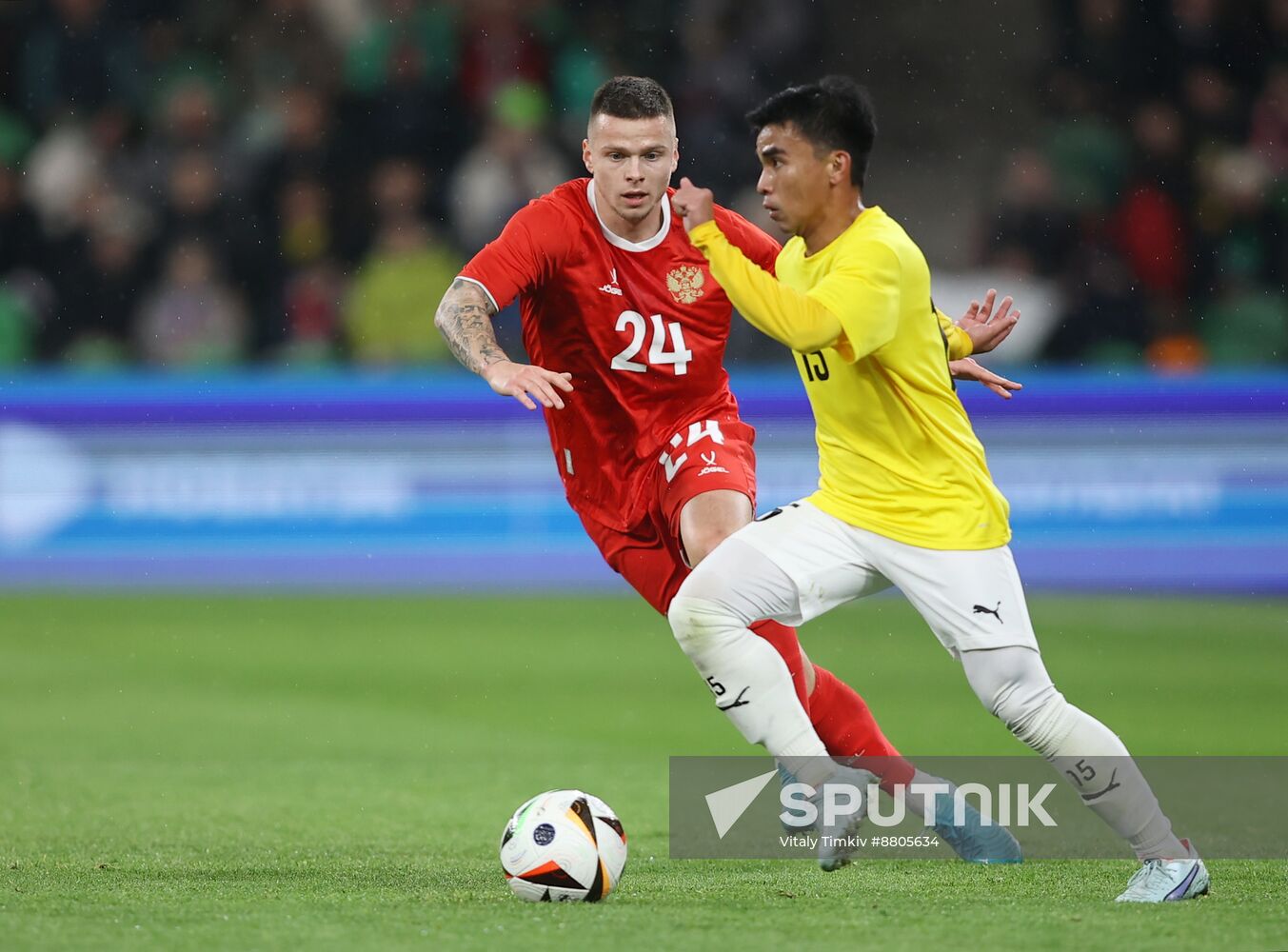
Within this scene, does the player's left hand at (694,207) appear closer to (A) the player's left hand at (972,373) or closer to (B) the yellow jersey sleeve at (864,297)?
(B) the yellow jersey sleeve at (864,297)

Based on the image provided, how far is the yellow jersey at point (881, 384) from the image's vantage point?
466 centimetres

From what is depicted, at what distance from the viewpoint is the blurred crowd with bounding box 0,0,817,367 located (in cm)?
1343

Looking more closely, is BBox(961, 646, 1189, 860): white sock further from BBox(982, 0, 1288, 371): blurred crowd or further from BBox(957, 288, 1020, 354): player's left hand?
BBox(982, 0, 1288, 371): blurred crowd

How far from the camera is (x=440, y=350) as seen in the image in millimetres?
13164

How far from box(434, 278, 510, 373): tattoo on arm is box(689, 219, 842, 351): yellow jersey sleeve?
2.80 feet

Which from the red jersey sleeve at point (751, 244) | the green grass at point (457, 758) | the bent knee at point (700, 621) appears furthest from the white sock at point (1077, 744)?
the red jersey sleeve at point (751, 244)

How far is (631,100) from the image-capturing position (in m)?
5.71

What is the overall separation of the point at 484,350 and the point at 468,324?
0.17 metres

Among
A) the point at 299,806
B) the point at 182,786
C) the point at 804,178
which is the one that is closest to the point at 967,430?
the point at 804,178

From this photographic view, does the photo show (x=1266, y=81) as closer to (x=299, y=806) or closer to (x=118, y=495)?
(x=118, y=495)

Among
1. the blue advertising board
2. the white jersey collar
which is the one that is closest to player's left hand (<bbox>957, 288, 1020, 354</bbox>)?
the white jersey collar

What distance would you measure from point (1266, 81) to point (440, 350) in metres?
6.53

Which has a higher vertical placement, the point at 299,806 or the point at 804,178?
the point at 804,178

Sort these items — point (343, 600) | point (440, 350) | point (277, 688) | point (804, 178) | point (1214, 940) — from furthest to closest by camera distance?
point (440, 350) < point (343, 600) < point (277, 688) < point (804, 178) < point (1214, 940)
